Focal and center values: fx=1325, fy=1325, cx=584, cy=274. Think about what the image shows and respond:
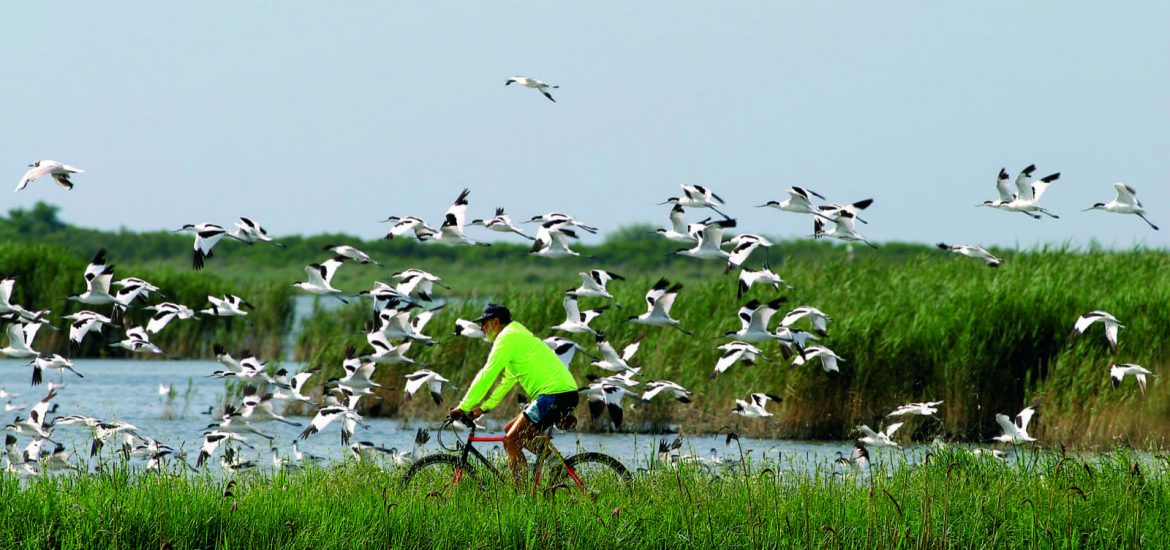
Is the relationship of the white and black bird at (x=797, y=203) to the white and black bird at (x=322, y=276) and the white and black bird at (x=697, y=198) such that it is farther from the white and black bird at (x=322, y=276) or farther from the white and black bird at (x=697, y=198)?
the white and black bird at (x=322, y=276)

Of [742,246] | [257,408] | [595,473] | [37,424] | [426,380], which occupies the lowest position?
[37,424]

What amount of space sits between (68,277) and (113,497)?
24.0m

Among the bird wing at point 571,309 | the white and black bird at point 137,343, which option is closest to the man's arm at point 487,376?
the bird wing at point 571,309

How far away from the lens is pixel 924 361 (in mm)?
18531

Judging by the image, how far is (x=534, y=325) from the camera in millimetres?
20969

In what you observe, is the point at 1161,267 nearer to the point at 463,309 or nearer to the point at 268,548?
the point at 463,309

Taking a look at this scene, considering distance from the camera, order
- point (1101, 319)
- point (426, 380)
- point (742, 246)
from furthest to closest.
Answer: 1. point (742, 246)
2. point (1101, 319)
3. point (426, 380)

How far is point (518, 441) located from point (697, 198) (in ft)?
25.1

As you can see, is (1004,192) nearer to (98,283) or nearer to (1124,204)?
(1124,204)

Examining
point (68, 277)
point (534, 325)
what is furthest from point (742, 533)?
point (68, 277)

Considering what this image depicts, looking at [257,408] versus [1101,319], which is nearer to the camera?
[1101,319]

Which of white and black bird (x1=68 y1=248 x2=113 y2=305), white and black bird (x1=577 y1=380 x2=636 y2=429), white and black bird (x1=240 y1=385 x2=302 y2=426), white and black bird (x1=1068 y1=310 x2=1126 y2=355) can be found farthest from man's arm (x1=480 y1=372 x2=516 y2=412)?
white and black bird (x1=68 y1=248 x2=113 y2=305)

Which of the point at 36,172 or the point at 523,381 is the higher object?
the point at 36,172

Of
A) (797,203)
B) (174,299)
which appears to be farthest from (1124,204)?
A: (174,299)
